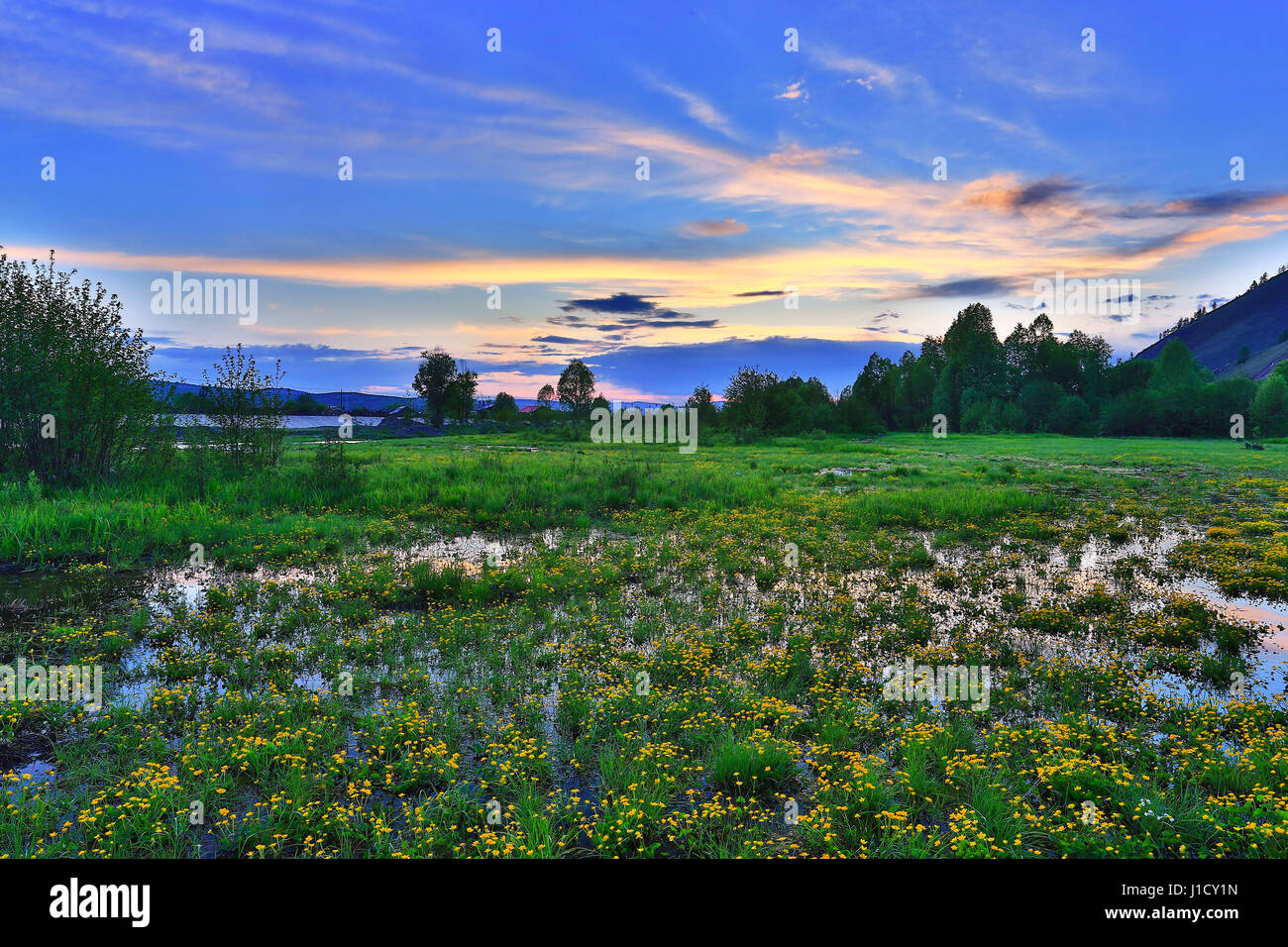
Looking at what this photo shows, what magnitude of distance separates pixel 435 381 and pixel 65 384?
98.2 meters

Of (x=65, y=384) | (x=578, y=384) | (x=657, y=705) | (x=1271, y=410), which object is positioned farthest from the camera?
(x=578, y=384)

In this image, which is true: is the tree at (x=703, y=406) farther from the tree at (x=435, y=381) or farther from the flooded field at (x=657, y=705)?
the flooded field at (x=657, y=705)

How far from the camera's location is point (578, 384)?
125312 mm

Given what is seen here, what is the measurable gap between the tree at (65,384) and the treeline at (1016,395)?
215 ft

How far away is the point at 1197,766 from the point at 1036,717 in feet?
4.87

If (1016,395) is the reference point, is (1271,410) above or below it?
below

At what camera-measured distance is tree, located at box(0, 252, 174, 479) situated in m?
19.0

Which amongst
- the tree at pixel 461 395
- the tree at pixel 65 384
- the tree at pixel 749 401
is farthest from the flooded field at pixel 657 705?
the tree at pixel 461 395

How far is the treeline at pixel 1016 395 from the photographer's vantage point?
81375mm

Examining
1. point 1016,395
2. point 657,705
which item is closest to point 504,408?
point 1016,395

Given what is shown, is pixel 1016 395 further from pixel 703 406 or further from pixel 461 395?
pixel 461 395

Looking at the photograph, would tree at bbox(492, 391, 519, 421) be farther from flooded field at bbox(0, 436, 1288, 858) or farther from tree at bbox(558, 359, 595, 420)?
flooded field at bbox(0, 436, 1288, 858)

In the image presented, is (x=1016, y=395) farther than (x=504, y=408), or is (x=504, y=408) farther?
(x=504, y=408)

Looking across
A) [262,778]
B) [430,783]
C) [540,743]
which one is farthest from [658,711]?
[262,778]
